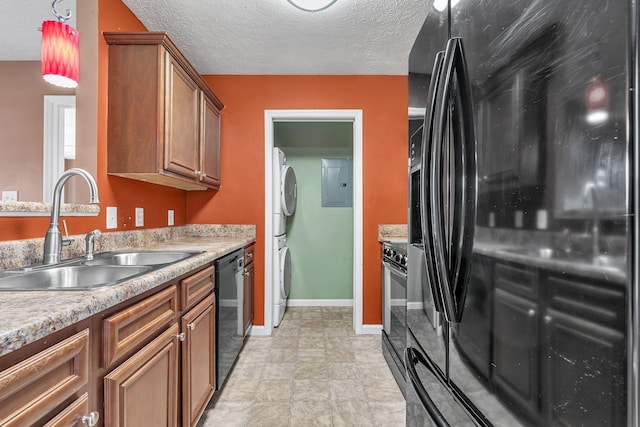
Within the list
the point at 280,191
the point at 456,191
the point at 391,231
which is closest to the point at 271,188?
the point at 280,191

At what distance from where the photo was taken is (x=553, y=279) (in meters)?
0.53

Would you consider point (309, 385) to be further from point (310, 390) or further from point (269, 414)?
point (269, 414)

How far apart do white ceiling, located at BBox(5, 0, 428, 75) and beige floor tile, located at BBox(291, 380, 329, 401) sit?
248cm

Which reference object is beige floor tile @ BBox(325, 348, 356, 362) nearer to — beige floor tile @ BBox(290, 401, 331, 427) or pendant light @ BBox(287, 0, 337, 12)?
beige floor tile @ BBox(290, 401, 331, 427)

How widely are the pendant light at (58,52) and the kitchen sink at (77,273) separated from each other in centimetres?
89

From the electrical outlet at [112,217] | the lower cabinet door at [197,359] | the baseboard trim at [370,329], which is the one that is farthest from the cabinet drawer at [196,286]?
the baseboard trim at [370,329]

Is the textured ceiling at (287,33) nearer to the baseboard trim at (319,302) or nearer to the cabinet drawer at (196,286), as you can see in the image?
the cabinet drawer at (196,286)

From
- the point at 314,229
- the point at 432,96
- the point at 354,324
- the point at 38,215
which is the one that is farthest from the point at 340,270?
the point at 432,96

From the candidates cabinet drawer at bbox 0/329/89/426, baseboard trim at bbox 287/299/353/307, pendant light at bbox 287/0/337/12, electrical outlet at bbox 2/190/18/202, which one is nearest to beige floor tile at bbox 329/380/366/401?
cabinet drawer at bbox 0/329/89/426

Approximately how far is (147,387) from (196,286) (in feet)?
1.69

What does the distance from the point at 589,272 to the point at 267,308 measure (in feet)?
9.31

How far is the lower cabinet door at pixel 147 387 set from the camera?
0.92 m

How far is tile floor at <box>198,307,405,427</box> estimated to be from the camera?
1826 millimetres

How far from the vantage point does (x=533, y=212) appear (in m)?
0.57
